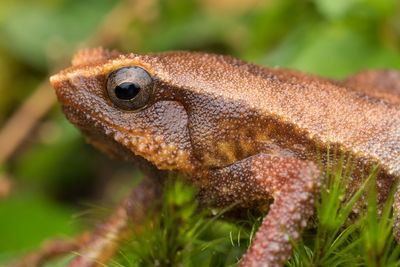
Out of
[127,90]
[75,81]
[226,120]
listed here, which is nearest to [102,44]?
[75,81]

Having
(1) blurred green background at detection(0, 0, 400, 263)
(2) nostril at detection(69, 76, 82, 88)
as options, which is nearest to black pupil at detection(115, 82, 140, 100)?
(2) nostril at detection(69, 76, 82, 88)

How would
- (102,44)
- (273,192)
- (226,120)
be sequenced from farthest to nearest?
(102,44) → (226,120) → (273,192)

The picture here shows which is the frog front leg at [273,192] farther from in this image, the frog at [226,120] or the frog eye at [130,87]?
the frog eye at [130,87]

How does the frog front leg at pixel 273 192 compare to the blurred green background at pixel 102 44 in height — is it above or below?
below

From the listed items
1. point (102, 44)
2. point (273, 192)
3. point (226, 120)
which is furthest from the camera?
point (102, 44)

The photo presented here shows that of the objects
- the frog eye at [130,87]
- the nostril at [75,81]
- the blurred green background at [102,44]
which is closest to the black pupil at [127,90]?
the frog eye at [130,87]

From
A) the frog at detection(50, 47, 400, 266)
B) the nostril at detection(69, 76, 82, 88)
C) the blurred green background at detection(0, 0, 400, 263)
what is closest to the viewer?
the frog at detection(50, 47, 400, 266)

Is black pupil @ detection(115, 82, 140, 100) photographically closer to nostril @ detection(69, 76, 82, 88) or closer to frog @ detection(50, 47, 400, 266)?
frog @ detection(50, 47, 400, 266)

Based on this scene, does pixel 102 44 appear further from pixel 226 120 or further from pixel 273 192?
pixel 273 192
